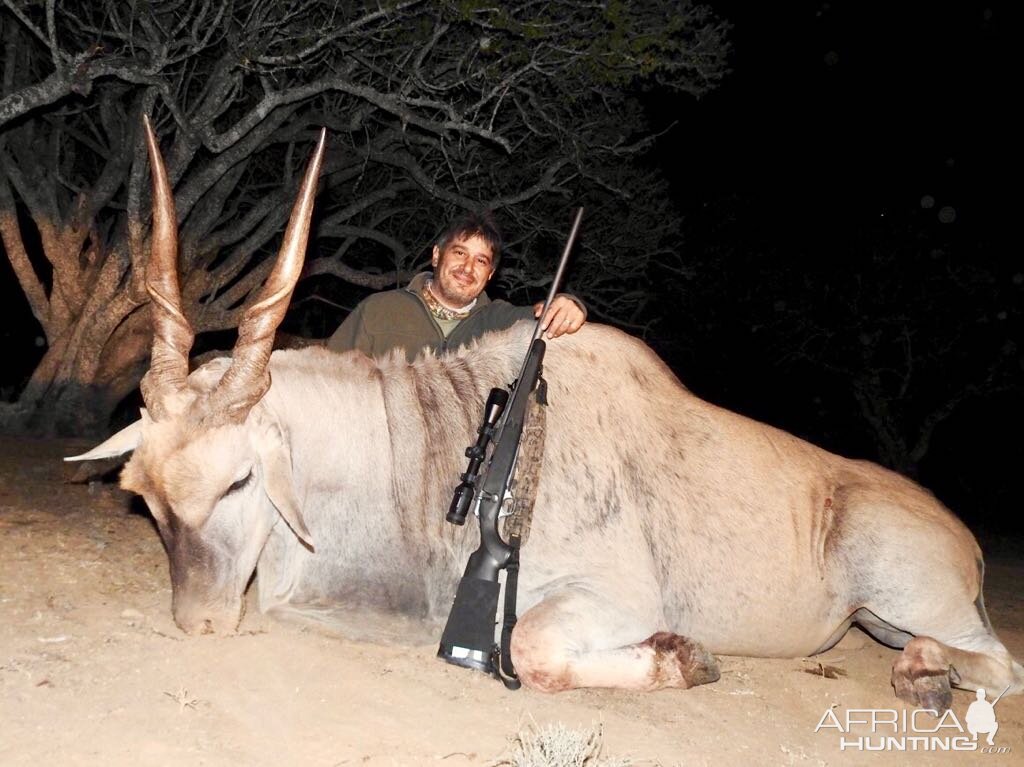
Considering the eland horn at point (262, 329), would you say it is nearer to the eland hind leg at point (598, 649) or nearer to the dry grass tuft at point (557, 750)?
the eland hind leg at point (598, 649)

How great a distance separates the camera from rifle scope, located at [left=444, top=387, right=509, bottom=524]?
3.36 m

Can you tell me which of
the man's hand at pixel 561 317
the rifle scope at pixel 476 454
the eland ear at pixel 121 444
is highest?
the man's hand at pixel 561 317

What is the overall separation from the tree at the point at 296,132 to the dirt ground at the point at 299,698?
395cm

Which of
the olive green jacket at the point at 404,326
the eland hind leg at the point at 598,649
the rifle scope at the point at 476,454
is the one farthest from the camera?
the olive green jacket at the point at 404,326

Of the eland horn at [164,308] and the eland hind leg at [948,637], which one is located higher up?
the eland horn at [164,308]

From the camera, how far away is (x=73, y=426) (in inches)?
330

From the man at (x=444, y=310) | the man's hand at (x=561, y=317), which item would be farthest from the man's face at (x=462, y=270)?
the man's hand at (x=561, y=317)

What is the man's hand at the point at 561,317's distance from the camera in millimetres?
3807

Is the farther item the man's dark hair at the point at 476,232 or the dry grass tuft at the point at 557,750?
the man's dark hair at the point at 476,232

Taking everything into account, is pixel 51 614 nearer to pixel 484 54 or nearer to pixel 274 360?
pixel 274 360

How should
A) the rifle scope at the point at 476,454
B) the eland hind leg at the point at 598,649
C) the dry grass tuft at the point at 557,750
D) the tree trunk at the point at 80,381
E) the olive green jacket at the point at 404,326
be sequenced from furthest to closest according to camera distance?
the tree trunk at the point at 80,381, the olive green jacket at the point at 404,326, the rifle scope at the point at 476,454, the eland hind leg at the point at 598,649, the dry grass tuft at the point at 557,750

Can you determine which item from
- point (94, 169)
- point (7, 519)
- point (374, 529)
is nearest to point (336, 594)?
point (374, 529)

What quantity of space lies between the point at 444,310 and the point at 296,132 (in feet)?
16.2

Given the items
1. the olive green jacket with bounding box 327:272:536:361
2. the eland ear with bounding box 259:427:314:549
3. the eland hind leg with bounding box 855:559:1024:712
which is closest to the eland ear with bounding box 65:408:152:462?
the eland ear with bounding box 259:427:314:549
